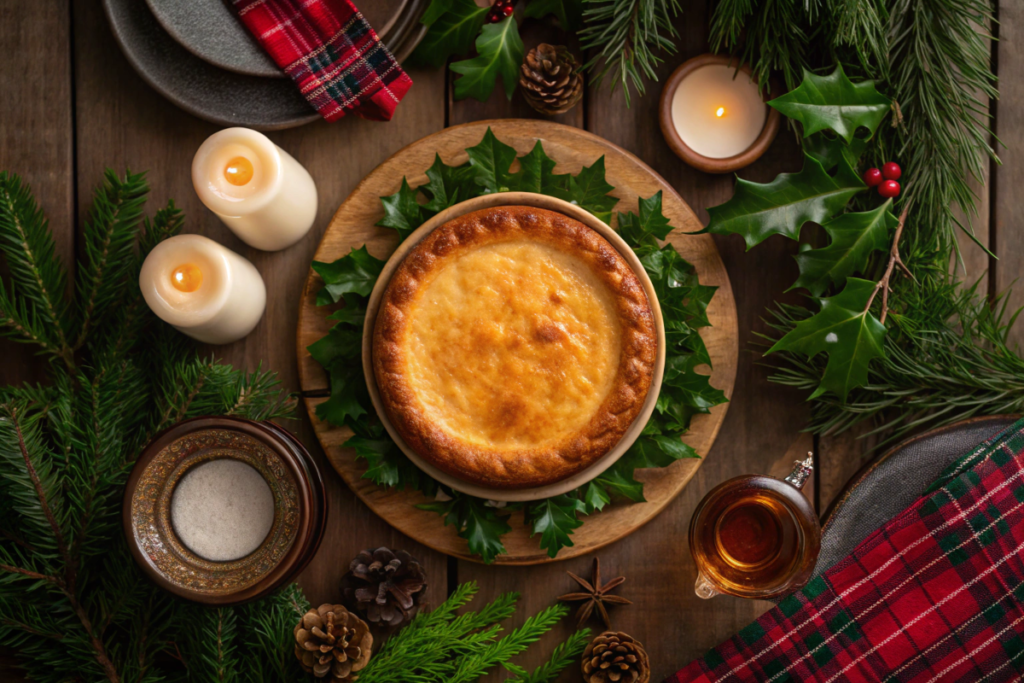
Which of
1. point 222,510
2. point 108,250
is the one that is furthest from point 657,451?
point 108,250

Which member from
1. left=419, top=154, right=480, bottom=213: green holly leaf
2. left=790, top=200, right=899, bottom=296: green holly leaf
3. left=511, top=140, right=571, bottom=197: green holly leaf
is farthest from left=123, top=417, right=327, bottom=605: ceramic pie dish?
left=790, top=200, right=899, bottom=296: green holly leaf

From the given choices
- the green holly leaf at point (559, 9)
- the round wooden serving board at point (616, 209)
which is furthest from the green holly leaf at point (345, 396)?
the green holly leaf at point (559, 9)

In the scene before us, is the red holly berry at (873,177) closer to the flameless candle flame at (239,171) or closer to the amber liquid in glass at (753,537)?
the amber liquid in glass at (753,537)

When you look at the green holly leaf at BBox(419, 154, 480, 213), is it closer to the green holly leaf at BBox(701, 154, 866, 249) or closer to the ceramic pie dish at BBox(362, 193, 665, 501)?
the ceramic pie dish at BBox(362, 193, 665, 501)

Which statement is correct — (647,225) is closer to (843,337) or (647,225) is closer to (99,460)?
(843,337)

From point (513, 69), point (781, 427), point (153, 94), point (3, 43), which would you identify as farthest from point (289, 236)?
point (781, 427)

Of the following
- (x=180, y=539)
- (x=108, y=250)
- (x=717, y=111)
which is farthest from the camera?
(x=717, y=111)

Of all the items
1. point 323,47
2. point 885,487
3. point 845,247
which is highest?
point 323,47
